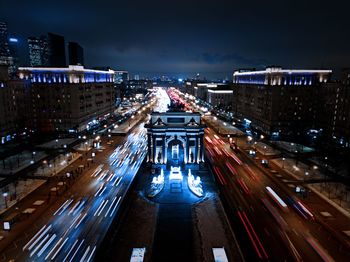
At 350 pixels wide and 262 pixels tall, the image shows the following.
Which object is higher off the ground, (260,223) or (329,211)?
(329,211)

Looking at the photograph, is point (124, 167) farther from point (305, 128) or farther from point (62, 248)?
point (305, 128)

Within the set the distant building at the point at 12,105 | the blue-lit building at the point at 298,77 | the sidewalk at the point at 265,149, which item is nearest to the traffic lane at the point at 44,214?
the distant building at the point at 12,105

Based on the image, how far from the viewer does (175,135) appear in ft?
231

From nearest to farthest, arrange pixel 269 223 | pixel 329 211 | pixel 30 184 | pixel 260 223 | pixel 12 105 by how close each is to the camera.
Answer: pixel 260 223 < pixel 269 223 < pixel 329 211 < pixel 30 184 < pixel 12 105

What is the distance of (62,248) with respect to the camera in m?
34.5

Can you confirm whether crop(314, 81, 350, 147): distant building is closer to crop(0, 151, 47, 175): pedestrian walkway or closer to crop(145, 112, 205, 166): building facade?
crop(145, 112, 205, 166): building facade

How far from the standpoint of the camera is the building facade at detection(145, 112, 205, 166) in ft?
228

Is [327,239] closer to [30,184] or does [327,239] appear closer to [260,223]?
[260,223]

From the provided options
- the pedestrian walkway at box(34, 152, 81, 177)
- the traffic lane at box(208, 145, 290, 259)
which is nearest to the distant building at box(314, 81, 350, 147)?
the traffic lane at box(208, 145, 290, 259)

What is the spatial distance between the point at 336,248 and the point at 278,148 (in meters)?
53.0

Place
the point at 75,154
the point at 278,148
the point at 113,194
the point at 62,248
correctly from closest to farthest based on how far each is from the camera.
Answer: the point at 62,248
the point at 113,194
the point at 75,154
the point at 278,148

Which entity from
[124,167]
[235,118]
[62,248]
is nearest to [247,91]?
[235,118]

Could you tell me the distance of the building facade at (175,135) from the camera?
2741 inches

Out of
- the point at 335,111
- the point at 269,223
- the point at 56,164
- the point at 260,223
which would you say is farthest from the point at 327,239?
the point at 335,111
